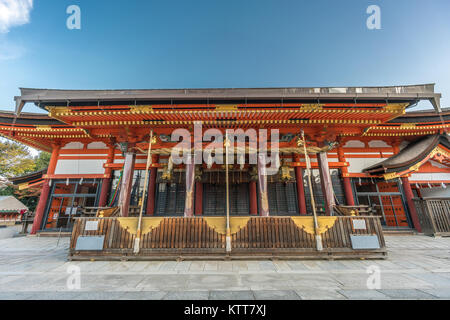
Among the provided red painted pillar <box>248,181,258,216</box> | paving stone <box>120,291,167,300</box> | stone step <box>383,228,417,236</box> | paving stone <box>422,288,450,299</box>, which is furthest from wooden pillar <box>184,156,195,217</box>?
stone step <box>383,228,417,236</box>

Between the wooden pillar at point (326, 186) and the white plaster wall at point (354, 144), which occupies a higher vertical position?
the white plaster wall at point (354, 144)

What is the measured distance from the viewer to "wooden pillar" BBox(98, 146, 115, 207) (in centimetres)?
934

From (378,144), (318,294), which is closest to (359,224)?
(318,294)

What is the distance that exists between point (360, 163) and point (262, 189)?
281 inches

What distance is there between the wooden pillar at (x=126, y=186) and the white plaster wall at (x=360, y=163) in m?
11.3

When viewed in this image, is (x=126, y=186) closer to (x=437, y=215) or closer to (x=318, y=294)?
(x=318, y=294)

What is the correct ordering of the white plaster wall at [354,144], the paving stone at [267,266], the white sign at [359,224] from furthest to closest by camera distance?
the white plaster wall at [354,144] < the white sign at [359,224] < the paving stone at [267,266]

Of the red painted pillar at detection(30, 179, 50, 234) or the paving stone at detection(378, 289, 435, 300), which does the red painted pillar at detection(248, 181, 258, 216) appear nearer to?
the paving stone at detection(378, 289, 435, 300)

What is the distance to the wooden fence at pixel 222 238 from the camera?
5230mm

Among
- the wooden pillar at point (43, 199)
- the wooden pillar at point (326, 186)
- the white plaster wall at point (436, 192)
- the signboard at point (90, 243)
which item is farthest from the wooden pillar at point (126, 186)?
the white plaster wall at point (436, 192)

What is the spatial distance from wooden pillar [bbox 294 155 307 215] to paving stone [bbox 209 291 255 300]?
23.8 feet

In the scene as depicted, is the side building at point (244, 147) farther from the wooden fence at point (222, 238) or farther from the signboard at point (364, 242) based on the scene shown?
the signboard at point (364, 242)

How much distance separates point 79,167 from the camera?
10078 millimetres

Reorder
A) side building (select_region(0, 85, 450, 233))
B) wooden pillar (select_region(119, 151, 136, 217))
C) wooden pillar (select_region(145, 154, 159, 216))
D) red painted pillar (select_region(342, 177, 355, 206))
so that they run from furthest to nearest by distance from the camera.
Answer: wooden pillar (select_region(145, 154, 159, 216)) < red painted pillar (select_region(342, 177, 355, 206)) < wooden pillar (select_region(119, 151, 136, 217)) < side building (select_region(0, 85, 450, 233))
